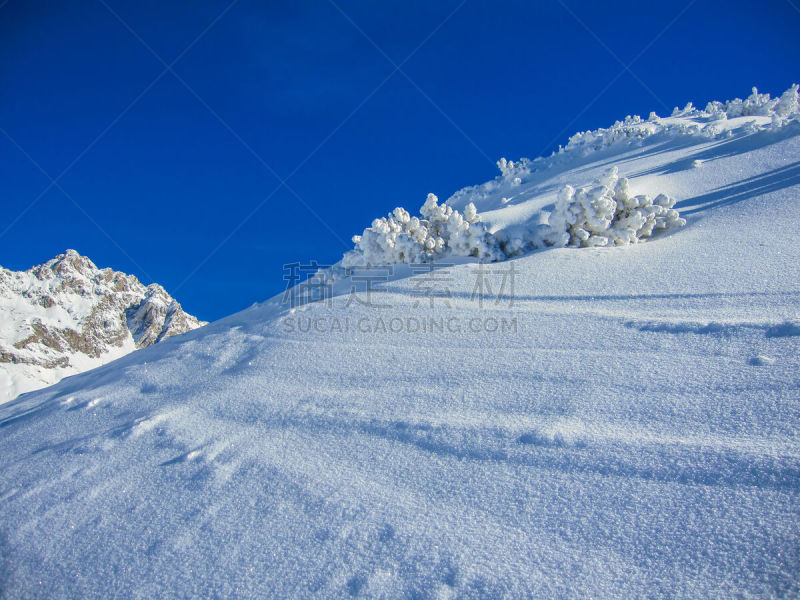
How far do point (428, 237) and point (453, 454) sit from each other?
371cm

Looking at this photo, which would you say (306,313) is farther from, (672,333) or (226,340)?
(672,333)

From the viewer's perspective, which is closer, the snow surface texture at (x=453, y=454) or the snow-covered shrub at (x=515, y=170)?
the snow surface texture at (x=453, y=454)

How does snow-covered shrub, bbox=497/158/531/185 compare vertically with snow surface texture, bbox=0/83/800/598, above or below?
above

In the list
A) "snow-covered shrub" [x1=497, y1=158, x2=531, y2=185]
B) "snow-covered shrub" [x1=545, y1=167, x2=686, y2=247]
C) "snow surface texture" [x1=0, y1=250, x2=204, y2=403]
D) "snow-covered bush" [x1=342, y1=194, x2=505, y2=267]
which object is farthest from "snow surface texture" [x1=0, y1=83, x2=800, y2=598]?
"snow surface texture" [x1=0, y1=250, x2=204, y2=403]

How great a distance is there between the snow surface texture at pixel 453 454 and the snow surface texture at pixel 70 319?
140 ft

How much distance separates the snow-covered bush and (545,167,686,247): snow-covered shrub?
29.7 inches

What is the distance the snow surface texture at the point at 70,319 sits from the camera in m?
39.2

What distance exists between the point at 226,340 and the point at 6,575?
6.68 ft

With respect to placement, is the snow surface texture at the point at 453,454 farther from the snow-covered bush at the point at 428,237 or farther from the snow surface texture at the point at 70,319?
the snow surface texture at the point at 70,319

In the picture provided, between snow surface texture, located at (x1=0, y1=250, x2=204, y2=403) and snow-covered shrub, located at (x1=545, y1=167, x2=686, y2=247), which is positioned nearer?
snow-covered shrub, located at (x1=545, y1=167, x2=686, y2=247)

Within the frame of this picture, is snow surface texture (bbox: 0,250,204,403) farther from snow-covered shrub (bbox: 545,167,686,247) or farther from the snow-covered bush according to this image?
snow-covered shrub (bbox: 545,167,686,247)

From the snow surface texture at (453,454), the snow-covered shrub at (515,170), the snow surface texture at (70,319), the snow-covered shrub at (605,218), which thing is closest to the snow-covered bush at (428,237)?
the snow-covered shrub at (605,218)

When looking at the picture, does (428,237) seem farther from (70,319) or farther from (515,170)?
(70,319)

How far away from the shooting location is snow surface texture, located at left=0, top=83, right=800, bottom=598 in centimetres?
129
